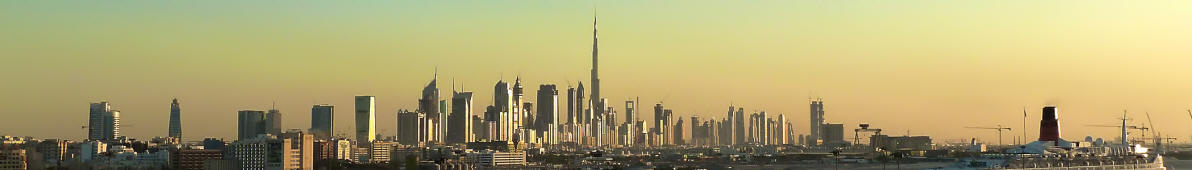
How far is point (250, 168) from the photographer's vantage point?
160 metres

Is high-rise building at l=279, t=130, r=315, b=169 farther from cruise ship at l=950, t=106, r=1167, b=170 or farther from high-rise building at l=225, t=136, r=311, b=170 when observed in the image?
cruise ship at l=950, t=106, r=1167, b=170

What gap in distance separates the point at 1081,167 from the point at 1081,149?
12354 millimetres

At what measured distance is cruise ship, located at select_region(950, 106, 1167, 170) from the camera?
101m

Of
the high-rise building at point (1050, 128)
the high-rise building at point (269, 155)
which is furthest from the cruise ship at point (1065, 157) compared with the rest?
the high-rise building at point (269, 155)

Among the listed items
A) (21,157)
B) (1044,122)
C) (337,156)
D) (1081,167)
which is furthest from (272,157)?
(1081,167)

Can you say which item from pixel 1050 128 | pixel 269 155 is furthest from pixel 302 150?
pixel 1050 128

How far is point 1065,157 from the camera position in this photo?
105m

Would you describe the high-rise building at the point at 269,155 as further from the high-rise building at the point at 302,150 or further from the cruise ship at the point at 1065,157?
the cruise ship at the point at 1065,157

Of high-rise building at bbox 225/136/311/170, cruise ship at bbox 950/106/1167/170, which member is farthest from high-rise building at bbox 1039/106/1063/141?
high-rise building at bbox 225/136/311/170

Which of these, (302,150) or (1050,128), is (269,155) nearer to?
(302,150)

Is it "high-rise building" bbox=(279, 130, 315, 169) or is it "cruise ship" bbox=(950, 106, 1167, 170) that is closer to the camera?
"cruise ship" bbox=(950, 106, 1167, 170)

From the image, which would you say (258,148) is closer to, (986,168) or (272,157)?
(272,157)

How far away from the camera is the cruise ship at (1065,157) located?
330ft

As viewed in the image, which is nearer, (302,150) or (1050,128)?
(1050,128)
